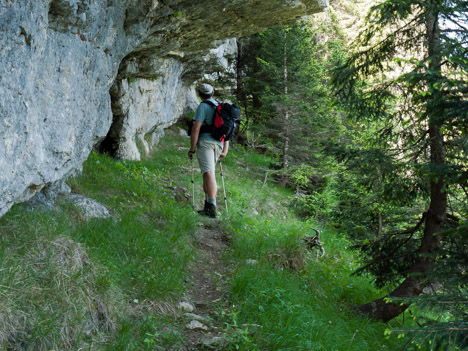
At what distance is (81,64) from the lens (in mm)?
5355

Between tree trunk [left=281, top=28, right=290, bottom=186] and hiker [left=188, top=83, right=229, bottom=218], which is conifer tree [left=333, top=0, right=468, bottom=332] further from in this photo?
tree trunk [left=281, top=28, right=290, bottom=186]

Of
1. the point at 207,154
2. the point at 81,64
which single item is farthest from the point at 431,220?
the point at 81,64

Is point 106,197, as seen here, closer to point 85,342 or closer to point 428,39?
point 85,342

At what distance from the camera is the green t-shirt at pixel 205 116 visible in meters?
7.69

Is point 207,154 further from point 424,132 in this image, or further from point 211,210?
point 424,132

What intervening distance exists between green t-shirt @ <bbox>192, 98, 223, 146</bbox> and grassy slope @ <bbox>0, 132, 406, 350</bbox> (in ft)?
5.13

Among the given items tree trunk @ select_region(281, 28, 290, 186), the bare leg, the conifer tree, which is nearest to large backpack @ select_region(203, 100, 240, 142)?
the bare leg

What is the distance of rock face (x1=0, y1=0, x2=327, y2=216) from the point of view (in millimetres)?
3725

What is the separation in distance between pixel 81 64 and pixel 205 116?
9.71 feet

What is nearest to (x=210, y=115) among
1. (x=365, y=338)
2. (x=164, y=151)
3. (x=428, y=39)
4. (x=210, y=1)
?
(x=210, y=1)

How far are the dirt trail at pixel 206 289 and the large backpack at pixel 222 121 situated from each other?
1.86 metres

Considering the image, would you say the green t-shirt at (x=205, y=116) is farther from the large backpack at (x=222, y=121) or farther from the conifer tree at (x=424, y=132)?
the conifer tree at (x=424, y=132)

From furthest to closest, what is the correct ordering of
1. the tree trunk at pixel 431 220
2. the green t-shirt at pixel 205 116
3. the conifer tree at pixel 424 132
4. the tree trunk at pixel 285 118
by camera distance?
1. the tree trunk at pixel 285 118
2. the green t-shirt at pixel 205 116
3. the tree trunk at pixel 431 220
4. the conifer tree at pixel 424 132

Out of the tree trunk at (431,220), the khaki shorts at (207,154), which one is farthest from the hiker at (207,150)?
the tree trunk at (431,220)
